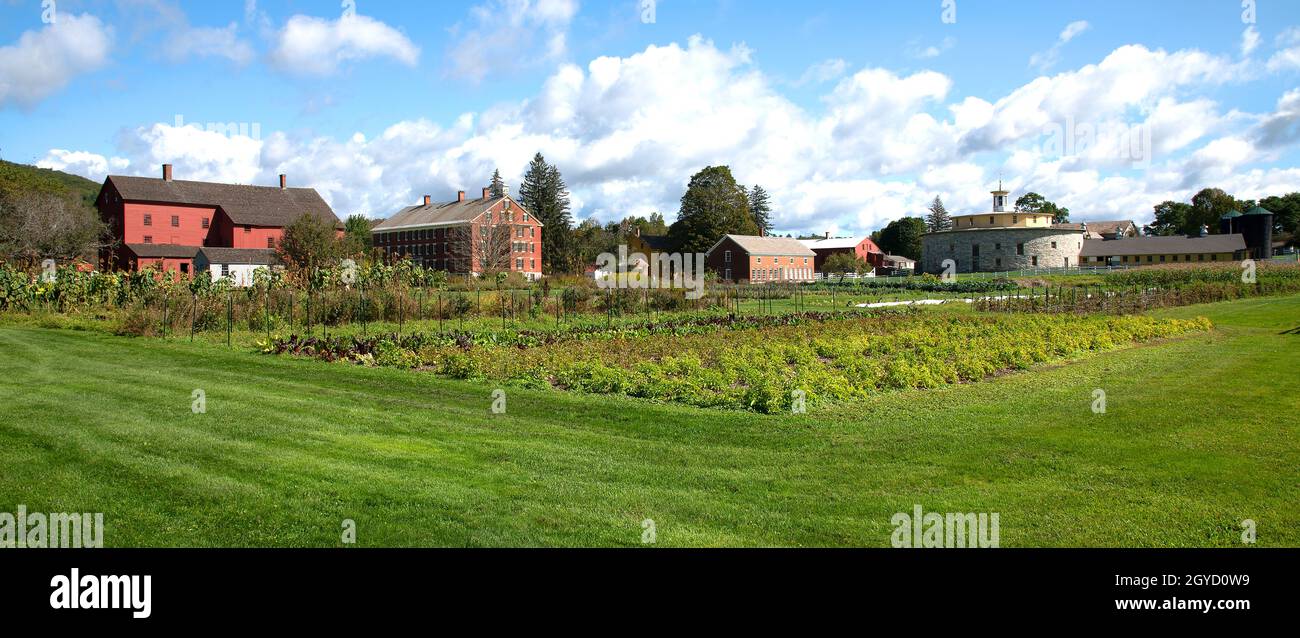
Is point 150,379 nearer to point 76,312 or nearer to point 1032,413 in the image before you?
point 1032,413

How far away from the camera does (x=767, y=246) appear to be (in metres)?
88.2

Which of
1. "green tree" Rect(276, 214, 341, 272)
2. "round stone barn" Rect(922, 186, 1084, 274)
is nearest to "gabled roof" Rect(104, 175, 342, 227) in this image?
"green tree" Rect(276, 214, 341, 272)

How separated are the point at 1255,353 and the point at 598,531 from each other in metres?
18.1

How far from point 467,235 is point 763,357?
64.9 meters

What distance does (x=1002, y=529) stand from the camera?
6.54m

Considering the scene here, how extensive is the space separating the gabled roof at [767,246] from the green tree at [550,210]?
57.5 ft

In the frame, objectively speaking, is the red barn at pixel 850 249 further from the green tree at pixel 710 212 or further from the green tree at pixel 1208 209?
the green tree at pixel 1208 209

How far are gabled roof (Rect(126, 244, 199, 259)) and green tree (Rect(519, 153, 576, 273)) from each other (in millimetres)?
35510

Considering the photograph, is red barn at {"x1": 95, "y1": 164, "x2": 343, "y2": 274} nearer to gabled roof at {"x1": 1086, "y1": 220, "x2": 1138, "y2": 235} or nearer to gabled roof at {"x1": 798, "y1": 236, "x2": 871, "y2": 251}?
gabled roof at {"x1": 798, "y1": 236, "x2": 871, "y2": 251}

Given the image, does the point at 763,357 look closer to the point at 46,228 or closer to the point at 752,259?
the point at 46,228

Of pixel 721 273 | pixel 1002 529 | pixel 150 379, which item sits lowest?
pixel 1002 529

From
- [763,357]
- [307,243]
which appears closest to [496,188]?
[307,243]

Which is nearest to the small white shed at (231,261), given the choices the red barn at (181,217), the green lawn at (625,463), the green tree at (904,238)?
the red barn at (181,217)
